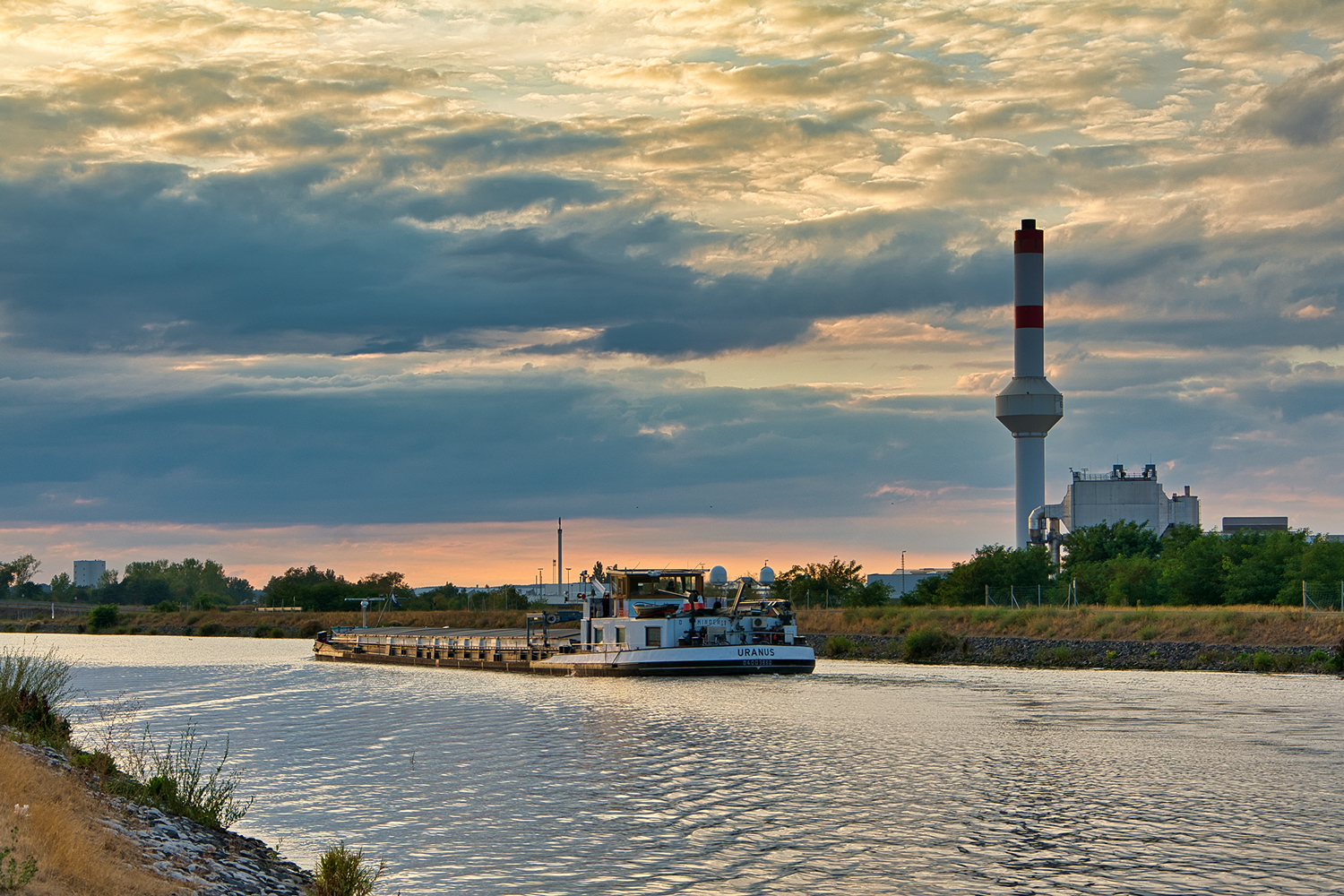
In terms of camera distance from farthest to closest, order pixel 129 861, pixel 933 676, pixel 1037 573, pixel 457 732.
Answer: pixel 1037 573 < pixel 933 676 < pixel 457 732 < pixel 129 861

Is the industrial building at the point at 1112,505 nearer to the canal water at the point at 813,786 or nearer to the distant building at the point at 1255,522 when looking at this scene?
the distant building at the point at 1255,522

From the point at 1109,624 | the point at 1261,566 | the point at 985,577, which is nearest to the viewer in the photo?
the point at 1109,624

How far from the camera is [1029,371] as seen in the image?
146 meters

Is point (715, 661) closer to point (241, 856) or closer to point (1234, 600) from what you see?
point (1234, 600)

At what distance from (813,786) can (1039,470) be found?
12616 cm

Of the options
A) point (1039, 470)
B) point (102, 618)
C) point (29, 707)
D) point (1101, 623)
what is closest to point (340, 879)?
point (29, 707)

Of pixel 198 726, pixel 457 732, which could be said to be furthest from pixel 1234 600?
pixel 198 726

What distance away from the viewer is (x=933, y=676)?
7262cm

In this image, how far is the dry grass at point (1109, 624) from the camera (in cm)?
7262

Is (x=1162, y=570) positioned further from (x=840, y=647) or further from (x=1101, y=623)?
(x=840, y=647)

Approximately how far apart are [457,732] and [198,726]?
10.00 meters

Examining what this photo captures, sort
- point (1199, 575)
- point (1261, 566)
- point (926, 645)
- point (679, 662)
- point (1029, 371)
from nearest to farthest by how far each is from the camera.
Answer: point (679, 662), point (926, 645), point (1261, 566), point (1199, 575), point (1029, 371)

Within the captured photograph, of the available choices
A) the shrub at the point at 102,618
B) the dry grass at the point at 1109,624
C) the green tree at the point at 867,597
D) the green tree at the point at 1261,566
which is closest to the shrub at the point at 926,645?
the dry grass at the point at 1109,624

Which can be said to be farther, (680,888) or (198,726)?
(198,726)
